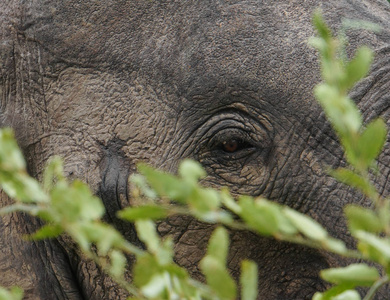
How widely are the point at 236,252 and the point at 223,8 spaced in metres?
0.65

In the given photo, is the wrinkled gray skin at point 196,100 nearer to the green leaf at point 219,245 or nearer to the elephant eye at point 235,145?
the elephant eye at point 235,145

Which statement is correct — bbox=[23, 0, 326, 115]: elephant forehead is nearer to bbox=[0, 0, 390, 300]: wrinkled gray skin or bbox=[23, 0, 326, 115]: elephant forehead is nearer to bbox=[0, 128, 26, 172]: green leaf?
bbox=[0, 0, 390, 300]: wrinkled gray skin

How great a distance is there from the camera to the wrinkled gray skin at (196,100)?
1881 mm

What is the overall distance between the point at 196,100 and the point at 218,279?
48.8 inches

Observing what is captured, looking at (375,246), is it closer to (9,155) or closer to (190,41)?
(9,155)

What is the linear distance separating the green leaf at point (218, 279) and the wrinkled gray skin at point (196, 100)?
118 centimetres

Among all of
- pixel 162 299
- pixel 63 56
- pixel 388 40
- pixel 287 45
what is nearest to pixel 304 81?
pixel 287 45

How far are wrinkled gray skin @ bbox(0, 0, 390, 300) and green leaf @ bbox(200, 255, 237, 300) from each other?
1.18 meters

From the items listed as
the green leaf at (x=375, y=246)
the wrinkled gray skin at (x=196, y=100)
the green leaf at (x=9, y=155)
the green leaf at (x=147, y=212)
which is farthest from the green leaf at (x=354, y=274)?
the wrinkled gray skin at (x=196, y=100)

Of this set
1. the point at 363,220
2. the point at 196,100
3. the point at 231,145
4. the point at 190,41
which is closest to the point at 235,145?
the point at 231,145

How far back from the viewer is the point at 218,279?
2.33ft

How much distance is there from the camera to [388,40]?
1907 millimetres

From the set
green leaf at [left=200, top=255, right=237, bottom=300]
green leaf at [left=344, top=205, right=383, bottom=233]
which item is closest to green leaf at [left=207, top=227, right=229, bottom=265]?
green leaf at [left=200, top=255, right=237, bottom=300]

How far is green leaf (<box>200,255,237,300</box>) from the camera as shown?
71 centimetres
